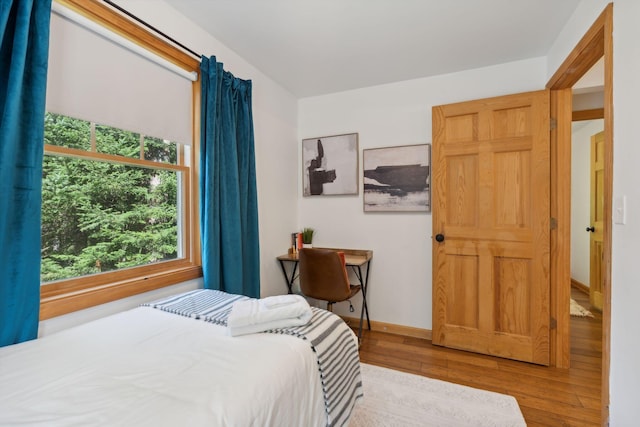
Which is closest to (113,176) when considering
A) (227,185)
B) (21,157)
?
(21,157)

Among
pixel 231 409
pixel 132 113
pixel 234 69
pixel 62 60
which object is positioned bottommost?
pixel 231 409

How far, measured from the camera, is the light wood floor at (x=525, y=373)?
69.1 inches

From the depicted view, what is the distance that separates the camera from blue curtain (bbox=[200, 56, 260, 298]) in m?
1.93

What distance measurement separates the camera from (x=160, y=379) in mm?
852

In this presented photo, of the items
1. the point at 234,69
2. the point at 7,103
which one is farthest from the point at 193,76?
the point at 7,103

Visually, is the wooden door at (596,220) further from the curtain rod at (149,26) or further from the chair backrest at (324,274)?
the curtain rod at (149,26)

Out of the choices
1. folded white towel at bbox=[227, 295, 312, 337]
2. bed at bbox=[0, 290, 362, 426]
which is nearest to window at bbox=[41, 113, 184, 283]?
bed at bbox=[0, 290, 362, 426]

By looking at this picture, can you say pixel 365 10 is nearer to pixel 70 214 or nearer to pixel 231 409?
pixel 70 214

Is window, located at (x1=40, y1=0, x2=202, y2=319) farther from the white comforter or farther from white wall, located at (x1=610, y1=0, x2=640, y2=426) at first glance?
white wall, located at (x1=610, y1=0, x2=640, y2=426)

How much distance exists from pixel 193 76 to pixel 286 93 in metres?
1.29

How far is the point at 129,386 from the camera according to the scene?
0.82m

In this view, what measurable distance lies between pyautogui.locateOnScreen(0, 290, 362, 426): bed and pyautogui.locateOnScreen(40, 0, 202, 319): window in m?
0.35

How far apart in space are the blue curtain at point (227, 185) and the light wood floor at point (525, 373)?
Result: 1305mm

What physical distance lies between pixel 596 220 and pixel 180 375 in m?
4.76
